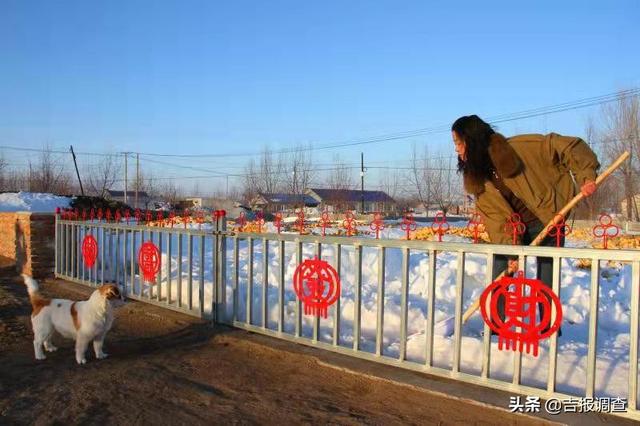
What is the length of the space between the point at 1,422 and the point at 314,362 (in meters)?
2.39

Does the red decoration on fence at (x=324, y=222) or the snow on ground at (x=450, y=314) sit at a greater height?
the red decoration on fence at (x=324, y=222)

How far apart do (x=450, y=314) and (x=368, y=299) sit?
108 centimetres

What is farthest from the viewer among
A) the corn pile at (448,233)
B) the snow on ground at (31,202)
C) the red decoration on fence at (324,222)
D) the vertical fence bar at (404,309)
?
the snow on ground at (31,202)

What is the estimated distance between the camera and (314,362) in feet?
15.6

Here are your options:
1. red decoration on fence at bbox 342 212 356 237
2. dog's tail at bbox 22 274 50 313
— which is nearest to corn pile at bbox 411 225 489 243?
red decoration on fence at bbox 342 212 356 237

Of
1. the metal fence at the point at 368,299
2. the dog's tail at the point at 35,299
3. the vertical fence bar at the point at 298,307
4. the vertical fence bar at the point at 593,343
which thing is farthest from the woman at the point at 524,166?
the dog's tail at the point at 35,299

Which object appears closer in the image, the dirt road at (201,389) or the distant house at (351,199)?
the dirt road at (201,389)

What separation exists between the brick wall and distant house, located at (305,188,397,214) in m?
23.9

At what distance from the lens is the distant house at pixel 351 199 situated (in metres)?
42.5

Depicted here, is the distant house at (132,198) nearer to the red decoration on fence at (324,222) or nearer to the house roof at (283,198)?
the house roof at (283,198)

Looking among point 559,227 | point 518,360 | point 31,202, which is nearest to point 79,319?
point 518,360

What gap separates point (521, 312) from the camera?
370 centimetres

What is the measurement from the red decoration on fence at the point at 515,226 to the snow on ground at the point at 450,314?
3.18 ft

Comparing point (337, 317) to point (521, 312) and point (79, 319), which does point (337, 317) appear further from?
point (79, 319)
